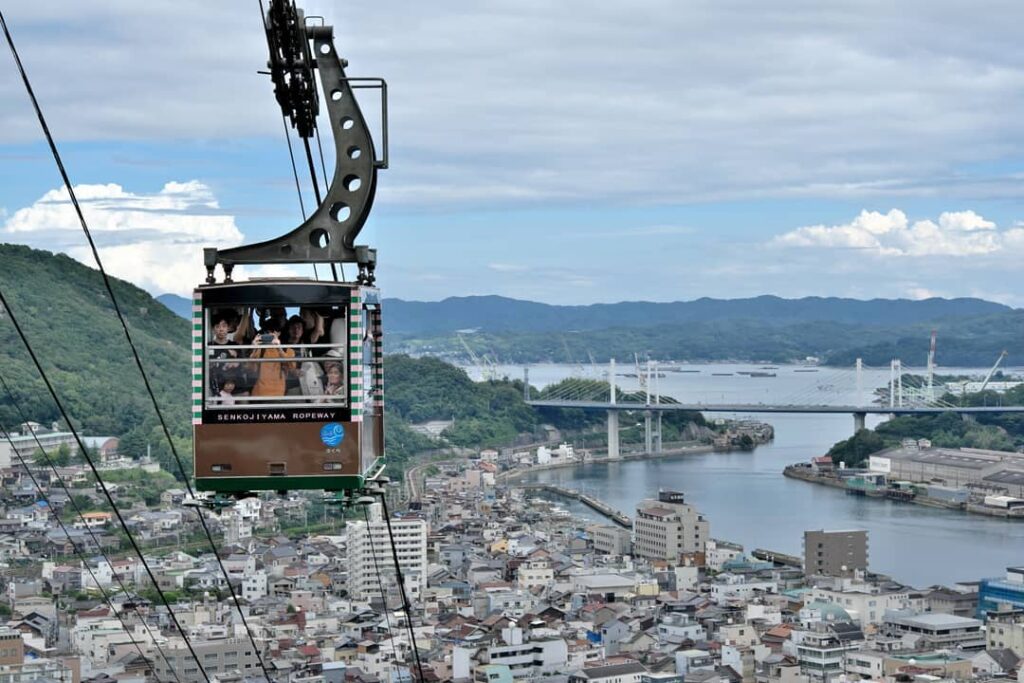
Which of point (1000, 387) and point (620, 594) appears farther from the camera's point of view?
point (1000, 387)

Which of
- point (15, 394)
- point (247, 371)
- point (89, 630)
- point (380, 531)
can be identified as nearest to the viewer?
point (247, 371)

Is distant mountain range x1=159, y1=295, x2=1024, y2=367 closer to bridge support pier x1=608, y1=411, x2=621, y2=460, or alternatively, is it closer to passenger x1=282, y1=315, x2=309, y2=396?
bridge support pier x1=608, y1=411, x2=621, y2=460

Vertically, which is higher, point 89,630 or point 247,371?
point 247,371

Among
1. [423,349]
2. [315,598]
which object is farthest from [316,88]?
[423,349]

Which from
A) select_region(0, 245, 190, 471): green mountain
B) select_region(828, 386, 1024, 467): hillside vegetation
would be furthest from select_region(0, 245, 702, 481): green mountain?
select_region(828, 386, 1024, 467): hillside vegetation

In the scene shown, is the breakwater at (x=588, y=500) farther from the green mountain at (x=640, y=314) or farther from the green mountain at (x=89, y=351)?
the green mountain at (x=640, y=314)

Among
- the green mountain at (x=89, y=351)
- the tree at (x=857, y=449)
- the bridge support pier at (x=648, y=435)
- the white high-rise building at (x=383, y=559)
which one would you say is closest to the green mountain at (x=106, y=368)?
the green mountain at (x=89, y=351)

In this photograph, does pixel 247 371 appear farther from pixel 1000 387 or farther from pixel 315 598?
pixel 1000 387
